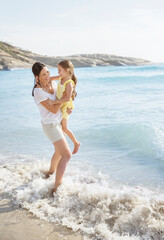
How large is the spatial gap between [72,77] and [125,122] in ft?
15.4

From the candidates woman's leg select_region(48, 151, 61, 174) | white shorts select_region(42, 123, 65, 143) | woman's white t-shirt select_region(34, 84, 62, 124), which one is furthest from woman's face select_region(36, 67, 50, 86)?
woman's leg select_region(48, 151, 61, 174)

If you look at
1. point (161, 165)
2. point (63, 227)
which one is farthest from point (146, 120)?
point (63, 227)

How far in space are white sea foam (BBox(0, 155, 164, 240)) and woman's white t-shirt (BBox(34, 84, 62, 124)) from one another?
1.00 meters

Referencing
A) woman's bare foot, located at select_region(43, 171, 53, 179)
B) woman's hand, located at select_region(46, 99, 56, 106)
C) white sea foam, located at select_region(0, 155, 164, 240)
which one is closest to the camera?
white sea foam, located at select_region(0, 155, 164, 240)

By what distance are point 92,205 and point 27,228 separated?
90 centimetres

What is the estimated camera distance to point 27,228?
9.68 ft

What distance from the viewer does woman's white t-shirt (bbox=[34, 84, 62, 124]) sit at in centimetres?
347

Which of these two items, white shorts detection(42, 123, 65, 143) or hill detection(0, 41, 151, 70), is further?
hill detection(0, 41, 151, 70)

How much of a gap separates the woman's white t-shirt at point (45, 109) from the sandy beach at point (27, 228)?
1.26 metres

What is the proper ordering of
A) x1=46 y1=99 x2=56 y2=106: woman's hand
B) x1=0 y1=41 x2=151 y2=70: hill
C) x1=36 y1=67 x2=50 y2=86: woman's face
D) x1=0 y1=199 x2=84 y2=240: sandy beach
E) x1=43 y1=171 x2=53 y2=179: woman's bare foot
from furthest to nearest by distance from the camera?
x1=0 y1=41 x2=151 y2=70: hill
x1=43 y1=171 x2=53 y2=179: woman's bare foot
x1=36 y1=67 x2=50 y2=86: woman's face
x1=46 y1=99 x2=56 y2=106: woman's hand
x1=0 y1=199 x2=84 y2=240: sandy beach

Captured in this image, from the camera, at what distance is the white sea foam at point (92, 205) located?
2904 millimetres

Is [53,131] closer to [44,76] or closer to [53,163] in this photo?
[44,76]

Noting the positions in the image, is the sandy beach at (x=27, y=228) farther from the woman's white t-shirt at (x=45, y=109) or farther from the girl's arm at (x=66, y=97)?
the girl's arm at (x=66, y=97)

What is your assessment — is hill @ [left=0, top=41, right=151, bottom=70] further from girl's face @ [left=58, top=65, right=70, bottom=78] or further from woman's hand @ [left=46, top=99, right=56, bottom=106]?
woman's hand @ [left=46, top=99, right=56, bottom=106]
